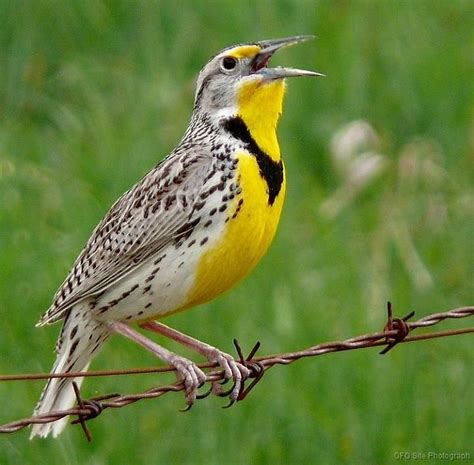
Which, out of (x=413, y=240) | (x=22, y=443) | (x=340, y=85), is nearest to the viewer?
(x=22, y=443)

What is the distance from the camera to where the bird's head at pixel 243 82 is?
5.79 m

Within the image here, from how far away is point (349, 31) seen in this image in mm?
9531

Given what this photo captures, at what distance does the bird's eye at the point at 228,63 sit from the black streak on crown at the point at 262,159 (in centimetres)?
18

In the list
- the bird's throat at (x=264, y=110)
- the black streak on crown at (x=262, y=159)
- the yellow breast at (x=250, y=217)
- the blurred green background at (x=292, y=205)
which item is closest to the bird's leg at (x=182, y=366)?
the yellow breast at (x=250, y=217)

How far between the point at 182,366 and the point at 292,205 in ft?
9.59

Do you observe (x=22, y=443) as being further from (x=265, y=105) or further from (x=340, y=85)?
(x=340, y=85)

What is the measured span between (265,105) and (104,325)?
A: 799 mm

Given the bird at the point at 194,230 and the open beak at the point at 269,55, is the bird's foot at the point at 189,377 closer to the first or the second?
the bird at the point at 194,230

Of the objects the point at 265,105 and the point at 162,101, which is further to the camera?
the point at 162,101

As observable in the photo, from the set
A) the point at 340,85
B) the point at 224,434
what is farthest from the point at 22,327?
the point at 340,85

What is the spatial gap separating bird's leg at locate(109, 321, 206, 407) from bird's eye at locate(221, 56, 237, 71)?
812 mm

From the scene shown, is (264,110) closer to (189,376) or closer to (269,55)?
(269,55)

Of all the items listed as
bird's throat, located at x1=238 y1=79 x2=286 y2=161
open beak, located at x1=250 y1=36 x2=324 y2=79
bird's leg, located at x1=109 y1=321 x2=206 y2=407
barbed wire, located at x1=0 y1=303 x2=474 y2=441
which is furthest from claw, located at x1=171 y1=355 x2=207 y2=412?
open beak, located at x1=250 y1=36 x2=324 y2=79

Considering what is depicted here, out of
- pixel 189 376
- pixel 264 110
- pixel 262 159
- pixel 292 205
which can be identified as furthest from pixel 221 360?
pixel 292 205
